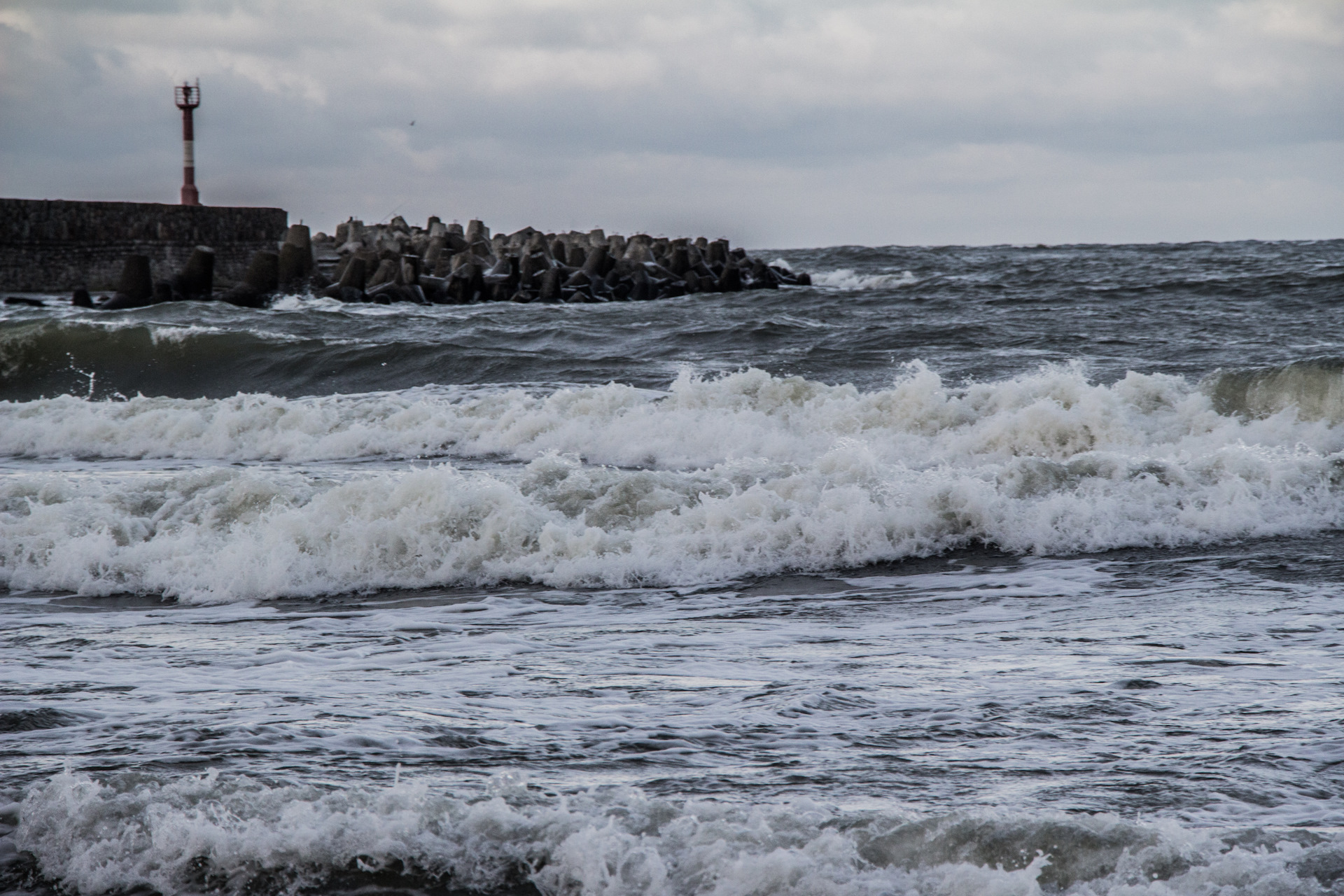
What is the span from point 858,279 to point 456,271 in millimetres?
12076

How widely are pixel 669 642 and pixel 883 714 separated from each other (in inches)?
42.8

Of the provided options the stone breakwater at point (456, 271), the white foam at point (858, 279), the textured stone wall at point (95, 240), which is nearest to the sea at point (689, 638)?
the stone breakwater at point (456, 271)

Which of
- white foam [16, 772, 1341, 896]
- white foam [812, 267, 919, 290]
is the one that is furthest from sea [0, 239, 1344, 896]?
white foam [812, 267, 919, 290]

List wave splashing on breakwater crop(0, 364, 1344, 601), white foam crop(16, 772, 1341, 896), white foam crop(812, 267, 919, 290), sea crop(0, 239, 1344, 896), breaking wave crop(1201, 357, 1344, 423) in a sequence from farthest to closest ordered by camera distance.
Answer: white foam crop(812, 267, 919, 290) → breaking wave crop(1201, 357, 1344, 423) → wave splashing on breakwater crop(0, 364, 1344, 601) → sea crop(0, 239, 1344, 896) → white foam crop(16, 772, 1341, 896)

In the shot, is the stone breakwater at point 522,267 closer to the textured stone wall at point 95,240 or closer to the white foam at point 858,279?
the white foam at point 858,279

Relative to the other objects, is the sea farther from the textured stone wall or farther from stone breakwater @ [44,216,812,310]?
the textured stone wall

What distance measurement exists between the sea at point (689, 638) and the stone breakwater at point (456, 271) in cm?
1088

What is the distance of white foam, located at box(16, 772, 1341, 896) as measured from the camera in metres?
2.32

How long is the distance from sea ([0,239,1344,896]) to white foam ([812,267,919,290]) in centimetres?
1723

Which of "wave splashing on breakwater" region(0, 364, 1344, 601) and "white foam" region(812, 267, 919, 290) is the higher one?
"white foam" region(812, 267, 919, 290)

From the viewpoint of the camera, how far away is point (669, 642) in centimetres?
424

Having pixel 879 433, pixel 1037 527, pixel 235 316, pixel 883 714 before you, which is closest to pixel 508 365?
pixel 879 433

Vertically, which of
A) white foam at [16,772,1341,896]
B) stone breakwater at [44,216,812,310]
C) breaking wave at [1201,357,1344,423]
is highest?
stone breakwater at [44,216,812,310]

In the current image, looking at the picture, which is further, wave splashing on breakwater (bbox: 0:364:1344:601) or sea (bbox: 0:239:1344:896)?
wave splashing on breakwater (bbox: 0:364:1344:601)
